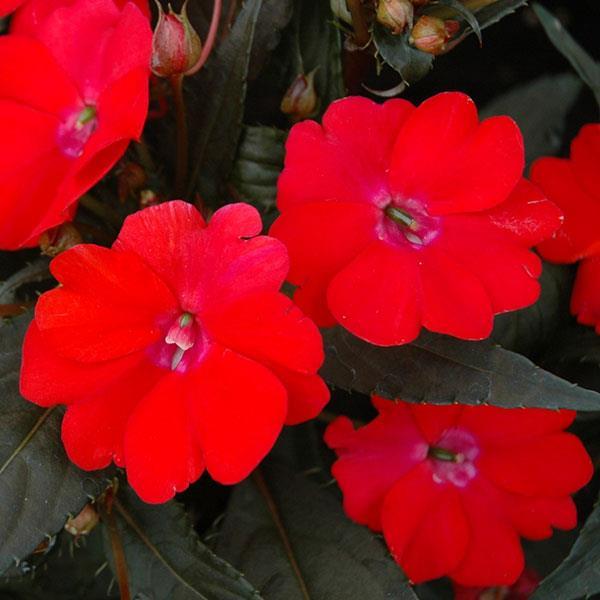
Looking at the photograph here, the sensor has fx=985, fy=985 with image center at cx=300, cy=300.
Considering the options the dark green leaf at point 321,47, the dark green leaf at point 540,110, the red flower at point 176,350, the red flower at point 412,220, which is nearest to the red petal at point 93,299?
the red flower at point 176,350

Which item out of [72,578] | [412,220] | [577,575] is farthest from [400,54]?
A: [72,578]

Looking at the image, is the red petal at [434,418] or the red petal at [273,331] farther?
the red petal at [434,418]

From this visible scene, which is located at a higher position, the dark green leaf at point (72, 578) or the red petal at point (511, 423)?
the red petal at point (511, 423)

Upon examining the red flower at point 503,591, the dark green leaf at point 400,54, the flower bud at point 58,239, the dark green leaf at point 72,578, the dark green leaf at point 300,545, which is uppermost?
the dark green leaf at point 400,54

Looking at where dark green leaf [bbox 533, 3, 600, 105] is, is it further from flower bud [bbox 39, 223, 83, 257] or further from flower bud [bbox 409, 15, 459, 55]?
flower bud [bbox 39, 223, 83, 257]

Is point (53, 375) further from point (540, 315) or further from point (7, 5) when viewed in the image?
point (540, 315)

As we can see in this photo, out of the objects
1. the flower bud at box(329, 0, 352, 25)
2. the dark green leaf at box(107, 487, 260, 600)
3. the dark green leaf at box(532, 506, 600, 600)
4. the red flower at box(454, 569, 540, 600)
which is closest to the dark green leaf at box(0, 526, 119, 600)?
the dark green leaf at box(107, 487, 260, 600)

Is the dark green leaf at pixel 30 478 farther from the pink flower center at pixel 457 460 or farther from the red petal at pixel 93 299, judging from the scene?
the pink flower center at pixel 457 460

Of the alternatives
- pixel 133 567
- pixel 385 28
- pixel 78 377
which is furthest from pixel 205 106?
pixel 133 567
